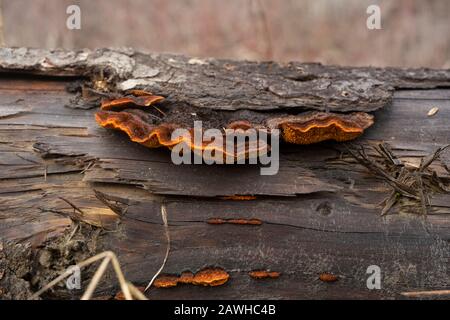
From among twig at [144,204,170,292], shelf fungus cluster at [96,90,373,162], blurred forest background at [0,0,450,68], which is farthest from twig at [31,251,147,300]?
blurred forest background at [0,0,450,68]

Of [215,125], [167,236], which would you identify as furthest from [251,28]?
[167,236]

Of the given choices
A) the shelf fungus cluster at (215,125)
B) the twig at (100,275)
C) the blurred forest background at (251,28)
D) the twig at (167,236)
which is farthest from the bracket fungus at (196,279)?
the blurred forest background at (251,28)

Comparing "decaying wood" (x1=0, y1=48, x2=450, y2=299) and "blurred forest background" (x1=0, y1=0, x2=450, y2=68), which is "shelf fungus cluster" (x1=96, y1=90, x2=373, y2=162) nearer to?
"decaying wood" (x1=0, y1=48, x2=450, y2=299)

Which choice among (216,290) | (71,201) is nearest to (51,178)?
(71,201)

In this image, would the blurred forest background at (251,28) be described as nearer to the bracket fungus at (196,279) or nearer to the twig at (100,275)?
the bracket fungus at (196,279)

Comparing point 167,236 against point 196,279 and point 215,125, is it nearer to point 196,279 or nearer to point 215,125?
point 196,279

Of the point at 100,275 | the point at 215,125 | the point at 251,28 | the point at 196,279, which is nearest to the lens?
the point at 100,275

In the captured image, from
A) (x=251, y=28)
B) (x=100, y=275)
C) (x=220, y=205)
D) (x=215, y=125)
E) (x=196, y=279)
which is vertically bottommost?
(x=196, y=279)
